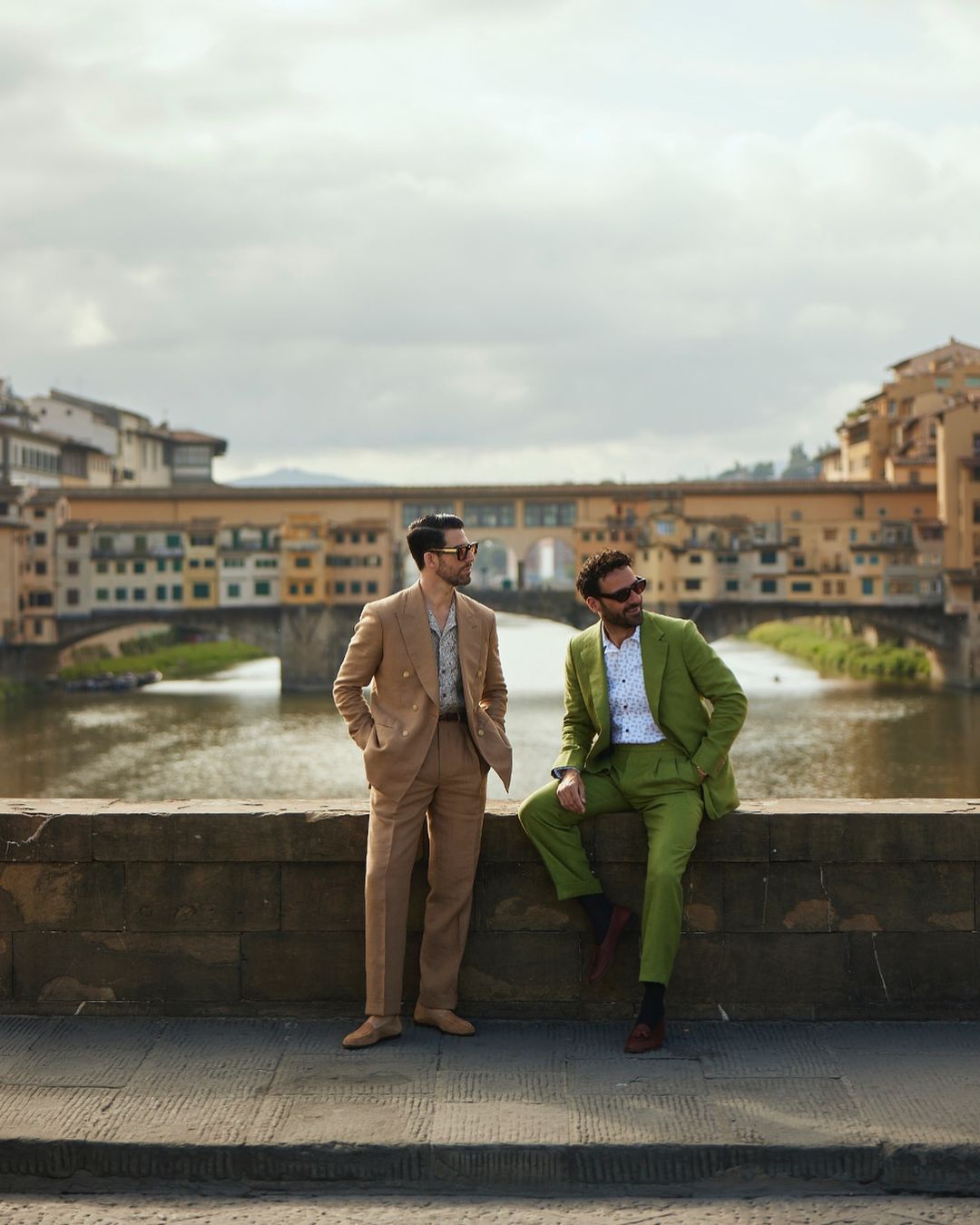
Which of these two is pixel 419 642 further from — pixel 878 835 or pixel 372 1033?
pixel 878 835

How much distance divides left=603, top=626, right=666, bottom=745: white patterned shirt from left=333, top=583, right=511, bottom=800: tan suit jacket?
0.34 m

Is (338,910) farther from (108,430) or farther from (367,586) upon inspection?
(108,430)

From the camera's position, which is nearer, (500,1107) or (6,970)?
(500,1107)

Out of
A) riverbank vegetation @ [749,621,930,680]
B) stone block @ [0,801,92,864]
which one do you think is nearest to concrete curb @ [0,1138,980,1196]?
stone block @ [0,801,92,864]

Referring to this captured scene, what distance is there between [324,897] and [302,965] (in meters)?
0.21

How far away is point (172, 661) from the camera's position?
53812 mm

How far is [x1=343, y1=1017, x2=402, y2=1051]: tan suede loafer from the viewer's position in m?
4.08

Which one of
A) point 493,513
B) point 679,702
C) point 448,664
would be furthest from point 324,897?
point 493,513

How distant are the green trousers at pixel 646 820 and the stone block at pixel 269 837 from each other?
0.52 m

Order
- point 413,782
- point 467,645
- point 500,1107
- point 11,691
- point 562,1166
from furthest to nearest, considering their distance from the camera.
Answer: point 11,691, point 467,645, point 413,782, point 500,1107, point 562,1166

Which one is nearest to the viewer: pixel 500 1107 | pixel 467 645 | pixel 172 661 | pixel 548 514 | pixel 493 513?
pixel 500 1107

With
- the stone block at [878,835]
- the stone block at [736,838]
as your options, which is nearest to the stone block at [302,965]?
the stone block at [736,838]

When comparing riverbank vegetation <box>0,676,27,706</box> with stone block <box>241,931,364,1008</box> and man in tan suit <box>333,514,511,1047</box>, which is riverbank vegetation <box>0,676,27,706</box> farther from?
man in tan suit <box>333,514,511,1047</box>

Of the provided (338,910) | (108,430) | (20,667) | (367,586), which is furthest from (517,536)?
(338,910)
